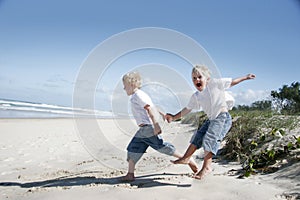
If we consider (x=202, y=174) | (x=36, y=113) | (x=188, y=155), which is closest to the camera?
(x=202, y=174)

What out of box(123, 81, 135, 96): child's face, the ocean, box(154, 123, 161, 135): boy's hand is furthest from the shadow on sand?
the ocean

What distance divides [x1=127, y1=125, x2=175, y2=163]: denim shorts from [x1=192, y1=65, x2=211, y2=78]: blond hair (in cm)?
94

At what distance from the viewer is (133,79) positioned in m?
3.88

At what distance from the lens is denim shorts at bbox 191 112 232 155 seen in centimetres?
350

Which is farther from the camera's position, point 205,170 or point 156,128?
point 156,128

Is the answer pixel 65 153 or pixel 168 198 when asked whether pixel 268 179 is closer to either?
pixel 168 198

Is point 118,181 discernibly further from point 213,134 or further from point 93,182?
point 213,134

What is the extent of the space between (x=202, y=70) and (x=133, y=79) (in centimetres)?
93

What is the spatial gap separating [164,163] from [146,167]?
1.02 ft

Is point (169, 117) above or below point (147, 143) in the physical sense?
above

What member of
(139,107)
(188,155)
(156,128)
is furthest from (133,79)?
(188,155)

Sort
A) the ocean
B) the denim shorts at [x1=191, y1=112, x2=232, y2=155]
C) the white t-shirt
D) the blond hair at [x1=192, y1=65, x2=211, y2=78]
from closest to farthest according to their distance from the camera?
the denim shorts at [x1=191, y1=112, x2=232, y2=155], the white t-shirt, the blond hair at [x1=192, y1=65, x2=211, y2=78], the ocean

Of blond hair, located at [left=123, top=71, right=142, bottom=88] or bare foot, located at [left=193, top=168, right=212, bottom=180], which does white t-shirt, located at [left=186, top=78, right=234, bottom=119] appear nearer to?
bare foot, located at [left=193, top=168, right=212, bottom=180]

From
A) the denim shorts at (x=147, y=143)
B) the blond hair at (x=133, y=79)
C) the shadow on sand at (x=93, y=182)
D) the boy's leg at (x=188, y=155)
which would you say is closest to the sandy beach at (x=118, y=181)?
the shadow on sand at (x=93, y=182)
